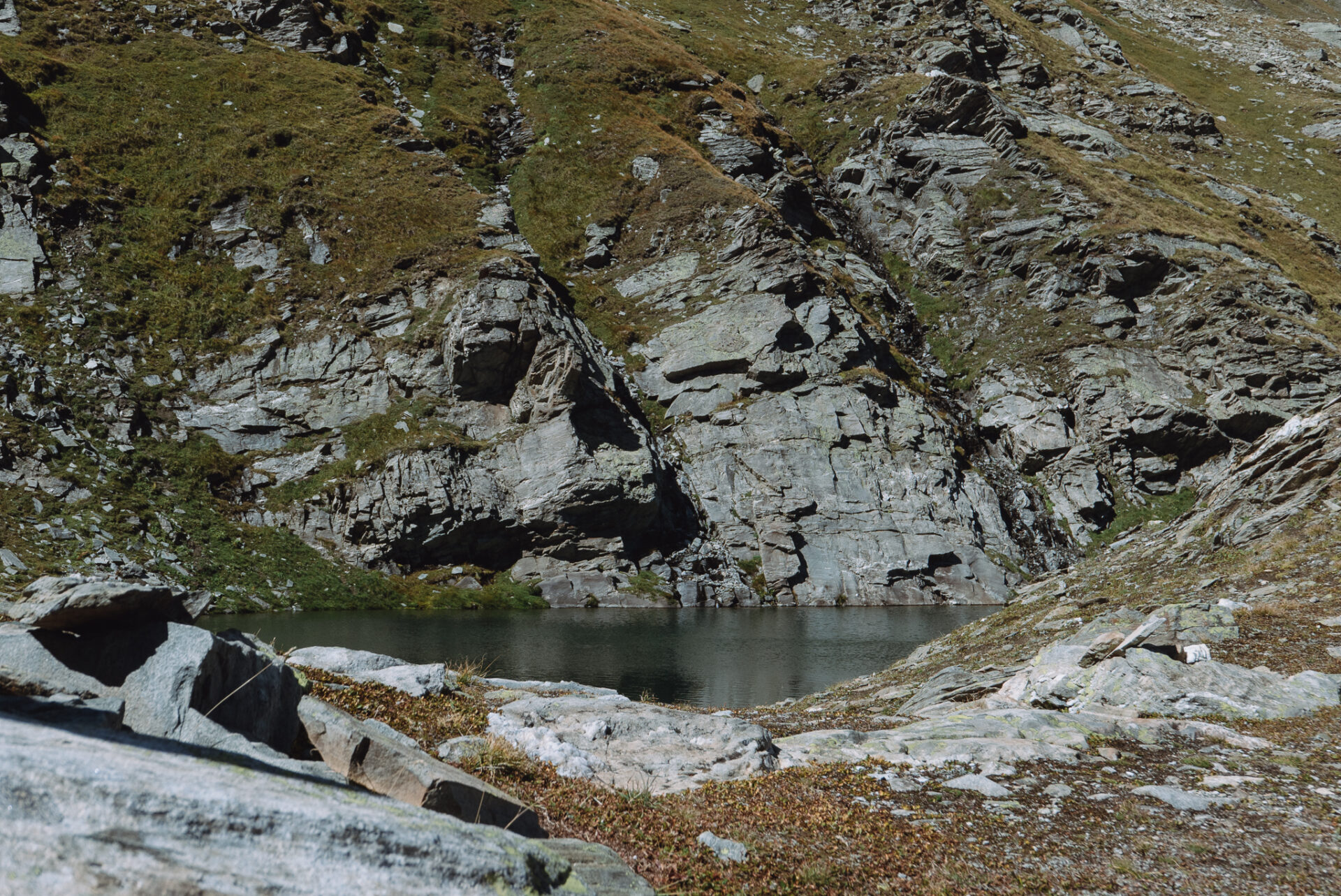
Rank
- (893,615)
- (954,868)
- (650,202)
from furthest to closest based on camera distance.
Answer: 1. (650,202)
2. (893,615)
3. (954,868)

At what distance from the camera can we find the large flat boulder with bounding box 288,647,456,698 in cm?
1377

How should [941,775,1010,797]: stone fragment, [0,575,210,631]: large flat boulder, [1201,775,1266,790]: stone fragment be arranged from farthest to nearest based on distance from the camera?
[941,775,1010,797]: stone fragment < [1201,775,1266,790]: stone fragment < [0,575,210,631]: large flat boulder

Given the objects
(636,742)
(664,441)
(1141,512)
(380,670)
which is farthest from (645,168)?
(636,742)

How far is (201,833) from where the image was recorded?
13.5 feet

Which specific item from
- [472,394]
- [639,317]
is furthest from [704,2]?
[472,394]

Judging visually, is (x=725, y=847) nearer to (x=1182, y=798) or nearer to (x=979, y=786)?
(x=979, y=786)

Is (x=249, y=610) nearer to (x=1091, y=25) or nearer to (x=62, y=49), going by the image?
(x=62, y=49)

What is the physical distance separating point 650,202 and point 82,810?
97120mm

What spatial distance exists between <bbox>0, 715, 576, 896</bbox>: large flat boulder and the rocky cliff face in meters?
51.1

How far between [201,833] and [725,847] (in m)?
5.75

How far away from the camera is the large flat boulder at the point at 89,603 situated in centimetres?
708

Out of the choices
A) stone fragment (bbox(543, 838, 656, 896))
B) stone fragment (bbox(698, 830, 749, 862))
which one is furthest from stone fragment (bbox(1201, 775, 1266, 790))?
stone fragment (bbox(543, 838, 656, 896))

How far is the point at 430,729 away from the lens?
36.7 feet

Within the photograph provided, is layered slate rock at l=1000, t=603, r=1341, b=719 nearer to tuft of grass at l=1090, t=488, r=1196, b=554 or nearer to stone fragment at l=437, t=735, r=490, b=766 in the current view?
stone fragment at l=437, t=735, r=490, b=766
